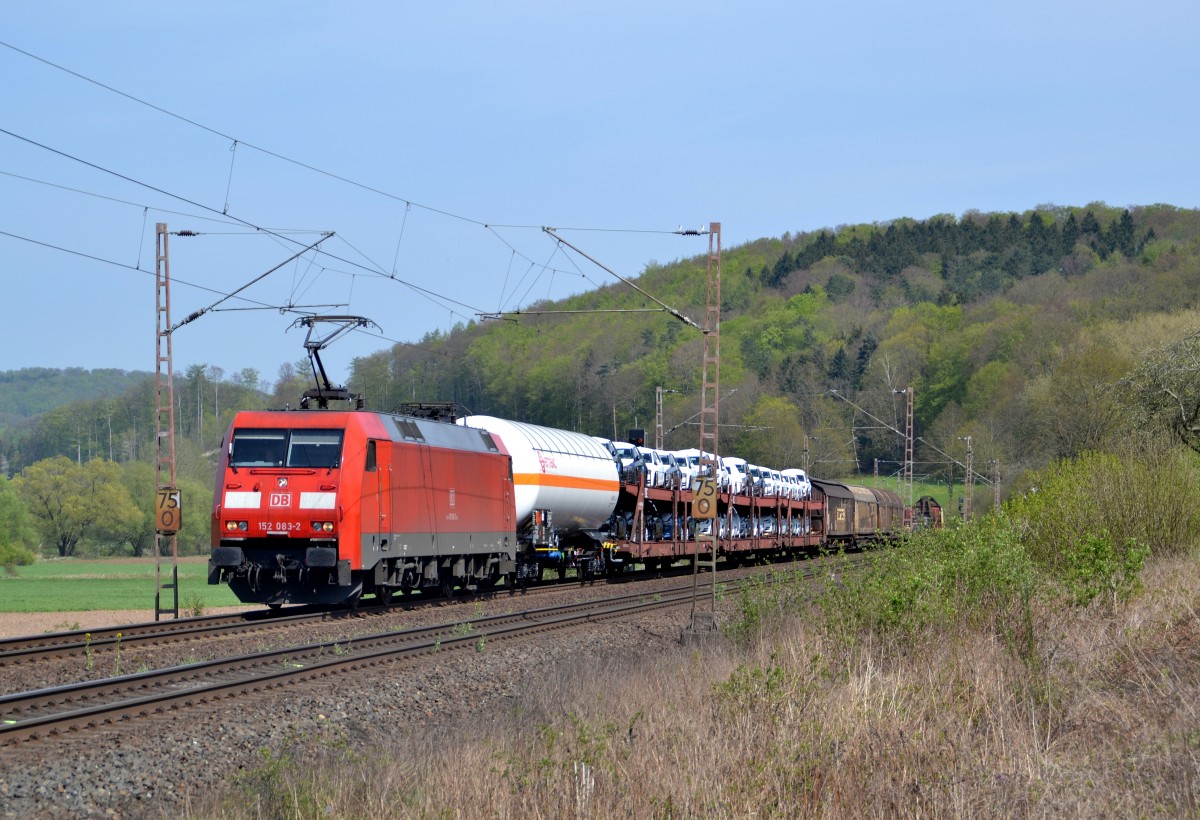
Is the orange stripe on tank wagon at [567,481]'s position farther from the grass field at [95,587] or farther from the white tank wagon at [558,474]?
the grass field at [95,587]

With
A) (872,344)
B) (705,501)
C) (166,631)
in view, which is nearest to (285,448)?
(166,631)

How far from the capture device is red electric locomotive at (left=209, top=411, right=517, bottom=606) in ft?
67.8

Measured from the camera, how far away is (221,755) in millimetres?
10609

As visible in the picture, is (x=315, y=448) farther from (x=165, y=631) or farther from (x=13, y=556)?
(x=13, y=556)

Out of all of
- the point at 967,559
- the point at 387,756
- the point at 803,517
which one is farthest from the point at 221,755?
the point at 803,517

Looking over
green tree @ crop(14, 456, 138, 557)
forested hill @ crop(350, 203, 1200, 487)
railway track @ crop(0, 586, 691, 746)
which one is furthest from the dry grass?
green tree @ crop(14, 456, 138, 557)

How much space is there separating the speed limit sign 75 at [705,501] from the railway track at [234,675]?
7.05ft

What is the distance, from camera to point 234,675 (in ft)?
47.8

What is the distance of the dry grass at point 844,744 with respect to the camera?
8008 millimetres

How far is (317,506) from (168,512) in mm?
3540

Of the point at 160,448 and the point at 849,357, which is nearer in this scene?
the point at 160,448

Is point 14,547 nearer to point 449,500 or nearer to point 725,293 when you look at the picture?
point 449,500

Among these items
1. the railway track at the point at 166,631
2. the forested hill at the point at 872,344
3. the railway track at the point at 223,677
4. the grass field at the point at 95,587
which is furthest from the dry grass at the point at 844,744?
the grass field at the point at 95,587

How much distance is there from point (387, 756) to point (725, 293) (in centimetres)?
12352
